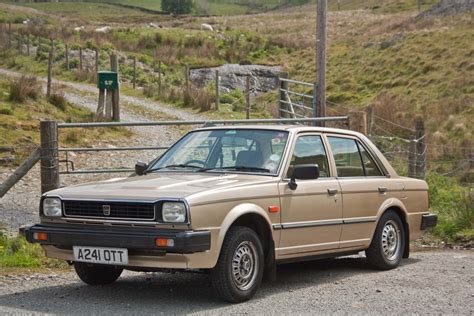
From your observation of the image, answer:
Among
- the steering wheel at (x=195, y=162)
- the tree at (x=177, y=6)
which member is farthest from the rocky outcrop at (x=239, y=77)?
the tree at (x=177, y=6)

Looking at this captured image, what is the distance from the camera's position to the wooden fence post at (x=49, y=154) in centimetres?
1145

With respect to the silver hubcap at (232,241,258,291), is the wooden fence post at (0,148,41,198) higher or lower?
higher

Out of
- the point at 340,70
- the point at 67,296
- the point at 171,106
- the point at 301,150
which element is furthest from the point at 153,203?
the point at 340,70

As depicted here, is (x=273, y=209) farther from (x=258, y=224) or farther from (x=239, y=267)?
(x=239, y=267)

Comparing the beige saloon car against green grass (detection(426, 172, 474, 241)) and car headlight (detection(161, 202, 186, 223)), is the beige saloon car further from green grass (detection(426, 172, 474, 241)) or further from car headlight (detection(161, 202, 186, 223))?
green grass (detection(426, 172, 474, 241))

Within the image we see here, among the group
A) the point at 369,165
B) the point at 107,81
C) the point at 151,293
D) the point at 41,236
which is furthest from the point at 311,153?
the point at 107,81

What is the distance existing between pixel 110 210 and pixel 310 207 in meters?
2.12

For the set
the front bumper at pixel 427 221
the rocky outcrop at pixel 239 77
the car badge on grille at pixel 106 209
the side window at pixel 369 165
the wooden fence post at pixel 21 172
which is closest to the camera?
the car badge on grille at pixel 106 209

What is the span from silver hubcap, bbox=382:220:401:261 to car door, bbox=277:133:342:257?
0.96 m

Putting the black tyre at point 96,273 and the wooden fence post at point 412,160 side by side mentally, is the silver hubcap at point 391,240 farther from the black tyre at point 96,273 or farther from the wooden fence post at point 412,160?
the wooden fence post at point 412,160

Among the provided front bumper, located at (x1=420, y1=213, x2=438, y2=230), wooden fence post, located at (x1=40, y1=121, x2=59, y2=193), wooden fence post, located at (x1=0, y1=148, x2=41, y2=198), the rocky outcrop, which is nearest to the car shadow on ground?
front bumper, located at (x1=420, y1=213, x2=438, y2=230)

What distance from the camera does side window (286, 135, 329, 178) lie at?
9.41 meters

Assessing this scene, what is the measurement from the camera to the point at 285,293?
8.71 meters

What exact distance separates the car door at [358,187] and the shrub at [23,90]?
607 inches
